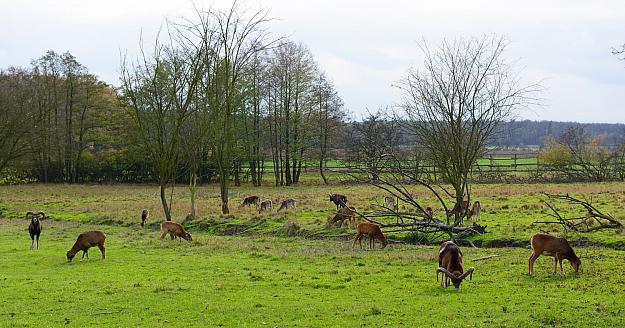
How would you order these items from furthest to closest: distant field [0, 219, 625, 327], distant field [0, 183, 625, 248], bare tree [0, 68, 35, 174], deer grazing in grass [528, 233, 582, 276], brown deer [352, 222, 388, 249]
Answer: bare tree [0, 68, 35, 174], distant field [0, 183, 625, 248], brown deer [352, 222, 388, 249], deer grazing in grass [528, 233, 582, 276], distant field [0, 219, 625, 327]

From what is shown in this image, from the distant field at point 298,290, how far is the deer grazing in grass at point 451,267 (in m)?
0.27

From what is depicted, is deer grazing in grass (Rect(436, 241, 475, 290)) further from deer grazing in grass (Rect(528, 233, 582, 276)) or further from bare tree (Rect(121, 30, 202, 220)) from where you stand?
bare tree (Rect(121, 30, 202, 220))

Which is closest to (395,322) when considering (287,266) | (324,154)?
(287,266)

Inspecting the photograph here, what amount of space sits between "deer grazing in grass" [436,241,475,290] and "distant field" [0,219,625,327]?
0.27m

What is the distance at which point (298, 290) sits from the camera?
44.8 ft

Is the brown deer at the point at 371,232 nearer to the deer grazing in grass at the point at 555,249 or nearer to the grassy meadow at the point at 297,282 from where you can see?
the grassy meadow at the point at 297,282

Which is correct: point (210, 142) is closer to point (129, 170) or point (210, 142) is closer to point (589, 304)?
point (589, 304)

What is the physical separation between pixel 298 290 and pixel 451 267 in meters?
3.36

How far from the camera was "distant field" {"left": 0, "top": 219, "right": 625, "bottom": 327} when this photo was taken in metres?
11.0

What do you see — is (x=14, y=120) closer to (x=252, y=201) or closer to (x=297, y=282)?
(x=252, y=201)

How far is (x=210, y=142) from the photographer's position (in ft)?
112

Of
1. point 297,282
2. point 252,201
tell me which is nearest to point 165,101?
point 252,201

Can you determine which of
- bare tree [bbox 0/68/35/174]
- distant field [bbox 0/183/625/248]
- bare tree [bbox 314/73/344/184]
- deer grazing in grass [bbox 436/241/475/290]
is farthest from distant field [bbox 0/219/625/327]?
bare tree [bbox 314/73/344/184]

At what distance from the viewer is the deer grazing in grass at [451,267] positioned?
13.0 metres
